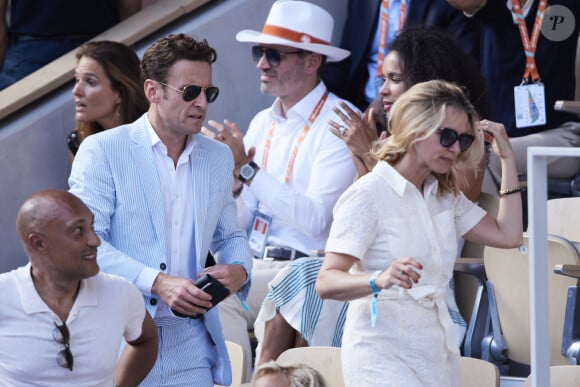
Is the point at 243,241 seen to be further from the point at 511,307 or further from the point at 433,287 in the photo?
the point at 511,307

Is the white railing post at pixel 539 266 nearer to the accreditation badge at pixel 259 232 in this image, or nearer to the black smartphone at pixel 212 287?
the black smartphone at pixel 212 287

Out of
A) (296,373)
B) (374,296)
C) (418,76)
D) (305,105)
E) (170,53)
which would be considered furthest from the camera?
(305,105)

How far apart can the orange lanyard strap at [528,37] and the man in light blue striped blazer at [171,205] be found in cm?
272

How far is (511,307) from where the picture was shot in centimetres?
550

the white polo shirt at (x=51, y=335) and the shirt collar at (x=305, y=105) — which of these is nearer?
the white polo shirt at (x=51, y=335)

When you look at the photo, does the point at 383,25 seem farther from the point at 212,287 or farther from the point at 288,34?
the point at 212,287

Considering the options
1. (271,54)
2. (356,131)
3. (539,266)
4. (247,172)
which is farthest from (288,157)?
(539,266)

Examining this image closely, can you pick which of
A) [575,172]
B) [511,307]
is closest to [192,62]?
[511,307]

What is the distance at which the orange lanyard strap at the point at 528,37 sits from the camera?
6.69 meters

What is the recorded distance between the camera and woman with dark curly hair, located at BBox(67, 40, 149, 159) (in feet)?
20.6

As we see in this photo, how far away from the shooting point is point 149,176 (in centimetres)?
425

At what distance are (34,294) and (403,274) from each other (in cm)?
113

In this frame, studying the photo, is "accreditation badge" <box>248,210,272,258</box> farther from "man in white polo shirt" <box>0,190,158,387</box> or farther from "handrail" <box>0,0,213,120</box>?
"man in white polo shirt" <box>0,190,158,387</box>

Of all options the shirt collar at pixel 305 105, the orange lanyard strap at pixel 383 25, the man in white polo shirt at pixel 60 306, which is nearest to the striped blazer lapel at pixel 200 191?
the man in white polo shirt at pixel 60 306
